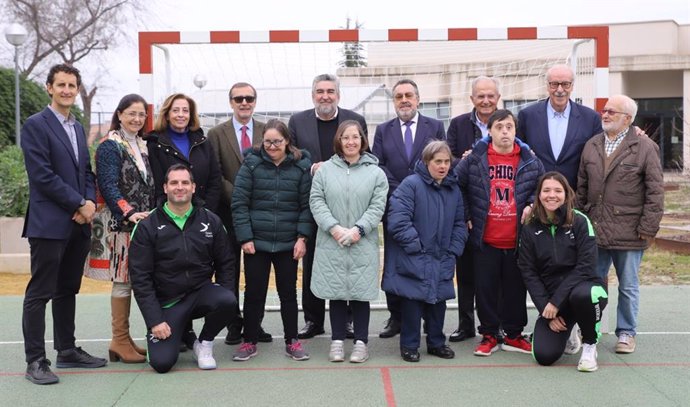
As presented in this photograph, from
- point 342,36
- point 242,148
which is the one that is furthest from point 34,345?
point 342,36

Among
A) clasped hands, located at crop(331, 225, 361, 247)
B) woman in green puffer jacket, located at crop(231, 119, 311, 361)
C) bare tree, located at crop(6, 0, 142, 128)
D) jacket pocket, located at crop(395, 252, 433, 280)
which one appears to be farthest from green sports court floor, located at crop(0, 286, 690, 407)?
bare tree, located at crop(6, 0, 142, 128)

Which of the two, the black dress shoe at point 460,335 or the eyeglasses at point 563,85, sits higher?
the eyeglasses at point 563,85

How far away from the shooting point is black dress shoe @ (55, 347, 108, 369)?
550cm

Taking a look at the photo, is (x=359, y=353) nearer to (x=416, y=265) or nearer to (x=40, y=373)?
(x=416, y=265)

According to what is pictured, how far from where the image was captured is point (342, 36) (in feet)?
22.3

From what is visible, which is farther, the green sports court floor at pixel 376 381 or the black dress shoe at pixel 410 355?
the black dress shoe at pixel 410 355

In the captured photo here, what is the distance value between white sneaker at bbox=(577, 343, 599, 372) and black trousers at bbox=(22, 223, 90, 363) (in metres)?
3.52

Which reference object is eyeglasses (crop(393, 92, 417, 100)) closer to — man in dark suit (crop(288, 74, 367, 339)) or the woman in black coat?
man in dark suit (crop(288, 74, 367, 339))

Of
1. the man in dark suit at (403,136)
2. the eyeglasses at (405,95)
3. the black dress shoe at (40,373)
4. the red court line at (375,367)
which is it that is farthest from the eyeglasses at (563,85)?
the black dress shoe at (40,373)

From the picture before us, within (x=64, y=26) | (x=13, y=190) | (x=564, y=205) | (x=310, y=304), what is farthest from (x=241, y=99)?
(x=64, y=26)

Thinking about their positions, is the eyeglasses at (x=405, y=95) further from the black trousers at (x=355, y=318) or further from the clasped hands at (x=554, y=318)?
the clasped hands at (x=554, y=318)

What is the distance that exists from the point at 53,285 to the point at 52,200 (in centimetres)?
58

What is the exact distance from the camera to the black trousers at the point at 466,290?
6312mm

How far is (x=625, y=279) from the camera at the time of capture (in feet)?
19.1
